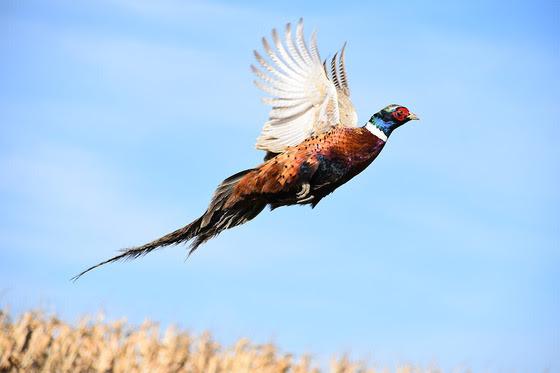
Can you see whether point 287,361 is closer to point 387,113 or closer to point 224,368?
point 224,368

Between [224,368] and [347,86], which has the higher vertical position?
[347,86]

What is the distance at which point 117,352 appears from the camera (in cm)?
850

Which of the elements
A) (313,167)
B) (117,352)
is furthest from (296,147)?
(117,352)

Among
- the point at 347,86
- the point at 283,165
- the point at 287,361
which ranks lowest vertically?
the point at 287,361

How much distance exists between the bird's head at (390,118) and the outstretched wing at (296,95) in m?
0.40

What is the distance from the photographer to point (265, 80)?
959 cm

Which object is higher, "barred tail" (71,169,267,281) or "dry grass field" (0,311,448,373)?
→ "barred tail" (71,169,267,281)

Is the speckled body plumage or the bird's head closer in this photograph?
the speckled body plumage

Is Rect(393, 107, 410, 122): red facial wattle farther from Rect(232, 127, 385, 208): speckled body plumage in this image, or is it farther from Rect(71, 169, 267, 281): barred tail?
Rect(71, 169, 267, 281): barred tail

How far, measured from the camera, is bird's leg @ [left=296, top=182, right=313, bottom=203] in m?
9.51

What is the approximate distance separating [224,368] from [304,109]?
2646mm

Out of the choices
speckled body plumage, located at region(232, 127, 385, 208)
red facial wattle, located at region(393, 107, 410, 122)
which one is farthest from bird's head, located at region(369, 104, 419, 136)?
speckled body plumage, located at region(232, 127, 385, 208)

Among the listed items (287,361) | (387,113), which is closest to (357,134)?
(387,113)

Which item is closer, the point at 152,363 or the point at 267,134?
the point at 152,363
